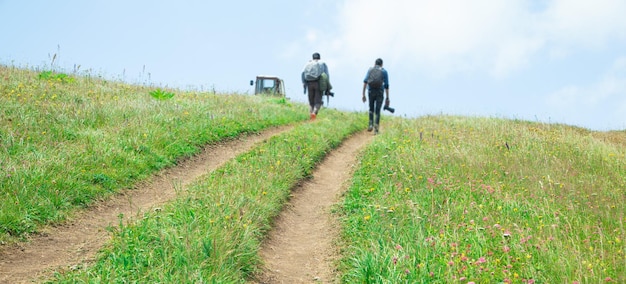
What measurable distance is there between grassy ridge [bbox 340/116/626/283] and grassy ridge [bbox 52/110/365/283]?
4.03ft

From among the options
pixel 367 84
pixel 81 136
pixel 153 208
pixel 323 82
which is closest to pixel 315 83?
pixel 323 82

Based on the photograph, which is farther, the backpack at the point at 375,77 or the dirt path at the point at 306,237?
the backpack at the point at 375,77

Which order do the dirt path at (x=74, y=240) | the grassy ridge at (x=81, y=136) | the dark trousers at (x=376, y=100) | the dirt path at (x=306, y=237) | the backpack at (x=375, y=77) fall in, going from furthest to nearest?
1. the dark trousers at (x=376, y=100)
2. the backpack at (x=375, y=77)
3. the grassy ridge at (x=81, y=136)
4. the dirt path at (x=306, y=237)
5. the dirt path at (x=74, y=240)

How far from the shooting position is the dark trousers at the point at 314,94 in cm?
2167

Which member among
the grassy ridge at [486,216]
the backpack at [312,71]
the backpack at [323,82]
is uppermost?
the backpack at [312,71]

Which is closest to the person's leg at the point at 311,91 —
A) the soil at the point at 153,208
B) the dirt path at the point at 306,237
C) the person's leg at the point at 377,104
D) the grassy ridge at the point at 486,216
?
the person's leg at the point at 377,104

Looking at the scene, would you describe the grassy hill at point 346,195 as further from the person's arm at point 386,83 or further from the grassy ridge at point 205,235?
the person's arm at point 386,83

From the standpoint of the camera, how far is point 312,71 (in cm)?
2138

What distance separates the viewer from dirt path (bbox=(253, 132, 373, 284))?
6527 mm

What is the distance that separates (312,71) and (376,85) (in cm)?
427

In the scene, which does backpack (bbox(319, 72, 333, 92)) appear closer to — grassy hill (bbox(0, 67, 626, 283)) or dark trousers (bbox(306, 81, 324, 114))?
dark trousers (bbox(306, 81, 324, 114))

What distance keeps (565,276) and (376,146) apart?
28.6ft

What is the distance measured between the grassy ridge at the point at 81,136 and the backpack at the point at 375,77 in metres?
3.40

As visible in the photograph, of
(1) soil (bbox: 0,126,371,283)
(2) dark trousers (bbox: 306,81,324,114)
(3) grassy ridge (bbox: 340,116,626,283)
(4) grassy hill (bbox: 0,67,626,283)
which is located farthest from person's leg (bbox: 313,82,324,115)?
(1) soil (bbox: 0,126,371,283)
